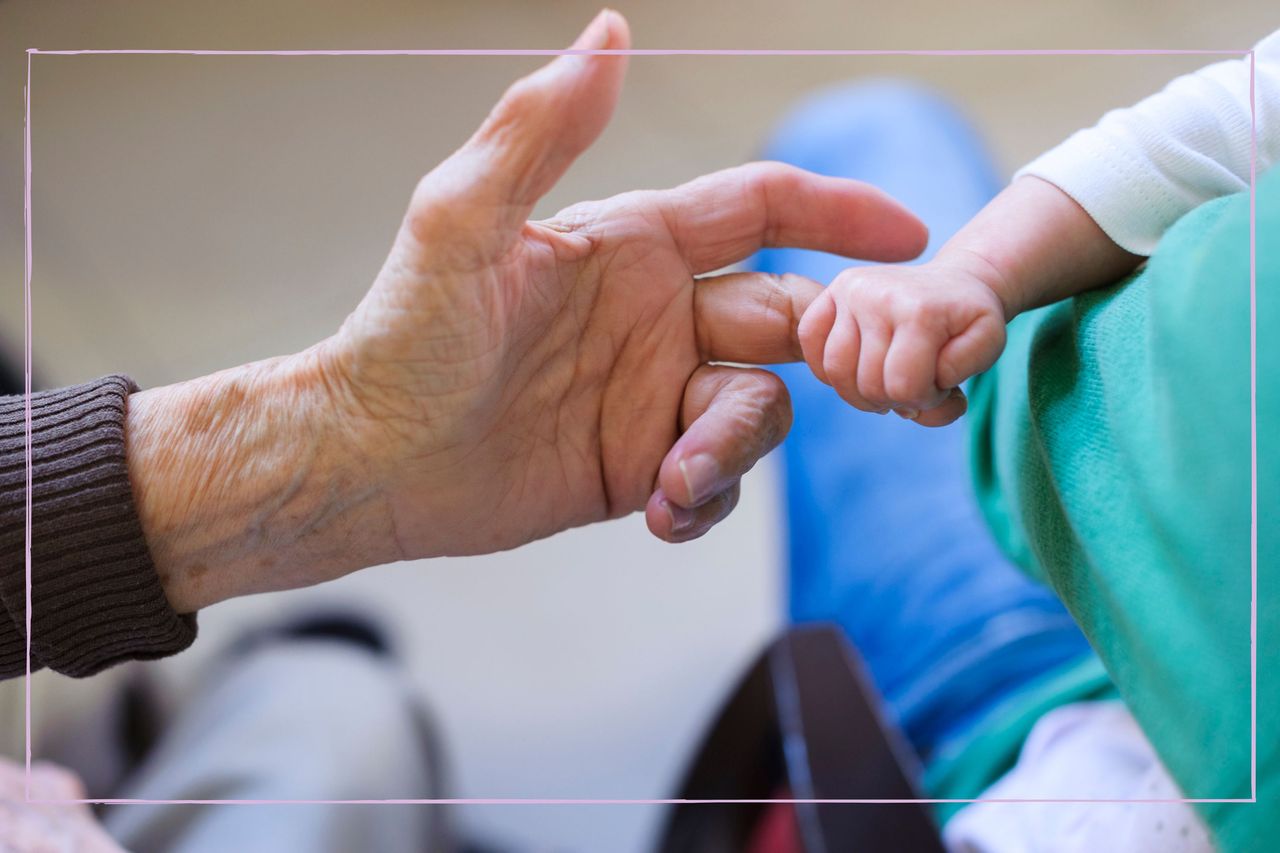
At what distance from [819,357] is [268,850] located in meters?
0.38

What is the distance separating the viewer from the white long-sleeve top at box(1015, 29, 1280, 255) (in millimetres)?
342

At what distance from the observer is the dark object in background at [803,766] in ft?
1.45

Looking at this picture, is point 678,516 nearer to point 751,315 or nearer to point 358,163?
point 751,315

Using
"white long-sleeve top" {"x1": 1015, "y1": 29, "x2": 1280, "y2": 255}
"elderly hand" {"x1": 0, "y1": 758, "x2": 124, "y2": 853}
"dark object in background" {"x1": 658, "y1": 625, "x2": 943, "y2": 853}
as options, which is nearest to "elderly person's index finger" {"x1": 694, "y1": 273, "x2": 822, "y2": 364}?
"white long-sleeve top" {"x1": 1015, "y1": 29, "x2": 1280, "y2": 255}

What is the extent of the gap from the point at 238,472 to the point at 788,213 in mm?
237

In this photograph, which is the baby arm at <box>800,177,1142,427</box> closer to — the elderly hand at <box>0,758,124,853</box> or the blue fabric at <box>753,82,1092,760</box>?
the blue fabric at <box>753,82,1092,760</box>

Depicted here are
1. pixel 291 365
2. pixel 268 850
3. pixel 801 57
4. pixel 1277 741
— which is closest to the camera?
pixel 1277 741

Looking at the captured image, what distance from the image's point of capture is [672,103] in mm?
546

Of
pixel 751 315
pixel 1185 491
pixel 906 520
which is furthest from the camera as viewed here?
pixel 906 520

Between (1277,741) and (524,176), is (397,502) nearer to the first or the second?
(524,176)

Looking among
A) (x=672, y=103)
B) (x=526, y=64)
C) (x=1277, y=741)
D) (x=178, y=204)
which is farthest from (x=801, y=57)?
(x=1277, y=741)

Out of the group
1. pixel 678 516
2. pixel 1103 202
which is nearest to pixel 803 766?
pixel 678 516

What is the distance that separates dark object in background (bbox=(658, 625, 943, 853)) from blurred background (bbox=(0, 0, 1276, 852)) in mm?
55

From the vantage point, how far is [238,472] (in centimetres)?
38
